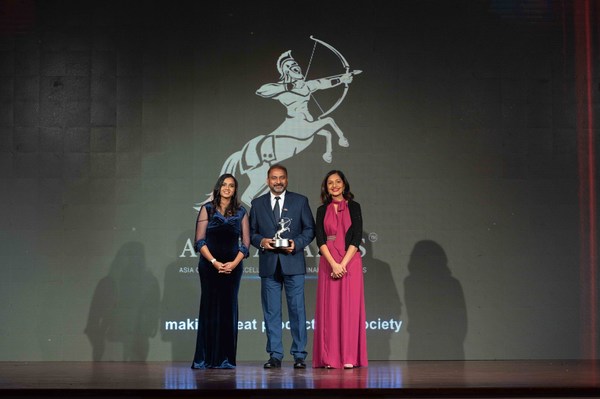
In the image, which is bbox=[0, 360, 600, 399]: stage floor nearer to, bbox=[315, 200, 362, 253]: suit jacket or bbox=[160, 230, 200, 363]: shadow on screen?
bbox=[160, 230, 200, 363]: shadow on screen

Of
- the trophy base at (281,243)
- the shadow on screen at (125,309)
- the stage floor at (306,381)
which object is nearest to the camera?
the stage floor at (306,381)

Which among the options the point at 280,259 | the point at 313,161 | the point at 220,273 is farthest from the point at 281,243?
the point at 313,161

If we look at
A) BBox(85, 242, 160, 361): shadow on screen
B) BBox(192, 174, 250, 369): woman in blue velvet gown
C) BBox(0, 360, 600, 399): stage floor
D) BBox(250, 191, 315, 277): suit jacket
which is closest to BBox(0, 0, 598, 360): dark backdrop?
BBox(85, 242, 160, 361): shadow on screen

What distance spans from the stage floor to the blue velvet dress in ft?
0.52

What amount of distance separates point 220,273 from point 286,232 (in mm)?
554

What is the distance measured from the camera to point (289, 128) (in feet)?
24.0

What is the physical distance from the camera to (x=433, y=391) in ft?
15.1

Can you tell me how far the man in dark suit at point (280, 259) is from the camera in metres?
6.13

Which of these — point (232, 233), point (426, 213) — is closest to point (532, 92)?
point (426, 213)

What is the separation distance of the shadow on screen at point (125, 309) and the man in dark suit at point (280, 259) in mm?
1385

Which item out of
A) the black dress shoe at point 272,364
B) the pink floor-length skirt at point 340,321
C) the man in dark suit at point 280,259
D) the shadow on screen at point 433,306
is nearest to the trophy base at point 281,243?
the man in dark suit at point 280,259

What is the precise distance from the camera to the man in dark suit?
6133mm

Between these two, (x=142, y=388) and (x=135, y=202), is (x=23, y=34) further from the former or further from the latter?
(x=142, y=388)

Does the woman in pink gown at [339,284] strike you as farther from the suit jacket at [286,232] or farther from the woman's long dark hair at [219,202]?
the woman's long dark hair at [219,202]
